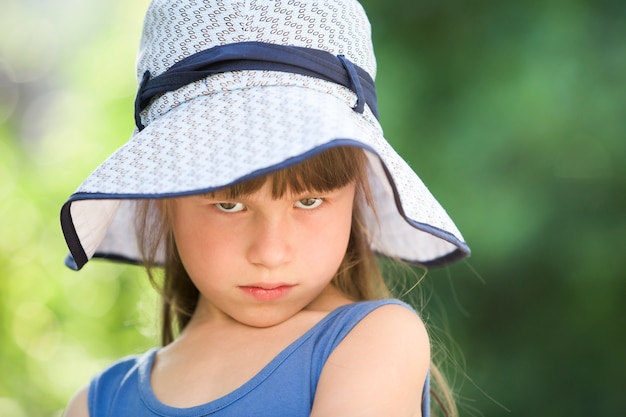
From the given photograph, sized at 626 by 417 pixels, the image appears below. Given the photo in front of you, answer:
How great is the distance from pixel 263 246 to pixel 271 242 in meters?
0.01

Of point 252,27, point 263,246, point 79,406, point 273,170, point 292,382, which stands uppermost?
point 252,27

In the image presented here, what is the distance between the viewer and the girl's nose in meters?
1.19

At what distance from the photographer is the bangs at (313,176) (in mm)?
1188

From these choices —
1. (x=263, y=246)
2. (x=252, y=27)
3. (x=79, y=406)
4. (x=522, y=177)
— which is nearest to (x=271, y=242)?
(x=263, y=246)

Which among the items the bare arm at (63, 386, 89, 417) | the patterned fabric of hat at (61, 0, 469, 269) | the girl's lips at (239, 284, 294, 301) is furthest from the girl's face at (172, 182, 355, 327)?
the bare arm at (63, 386, 89, 417)

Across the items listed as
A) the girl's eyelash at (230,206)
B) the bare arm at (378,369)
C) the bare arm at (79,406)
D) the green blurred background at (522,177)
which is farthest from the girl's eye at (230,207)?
the green blurred background at (522,177)

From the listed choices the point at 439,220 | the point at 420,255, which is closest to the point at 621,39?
the point at 420,255

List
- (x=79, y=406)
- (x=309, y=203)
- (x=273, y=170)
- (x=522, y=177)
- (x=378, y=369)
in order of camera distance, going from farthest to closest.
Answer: (x=522, y=177)
(x=79, y=406)
(x=309, y=203)
(x=378, y=369)
(x=273, y=170)

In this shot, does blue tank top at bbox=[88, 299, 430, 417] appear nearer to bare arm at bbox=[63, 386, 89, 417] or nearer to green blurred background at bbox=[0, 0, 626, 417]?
bare arm at bbox=[63, 386, 89, 417]

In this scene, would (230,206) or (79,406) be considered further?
A: (79,406)

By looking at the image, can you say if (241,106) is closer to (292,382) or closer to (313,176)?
(313,176)

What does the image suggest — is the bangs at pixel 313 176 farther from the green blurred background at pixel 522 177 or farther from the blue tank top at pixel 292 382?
the green blurred background at pixel 522 177

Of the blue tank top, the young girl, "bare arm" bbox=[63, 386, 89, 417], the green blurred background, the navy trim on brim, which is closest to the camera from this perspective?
the navy trim on brim

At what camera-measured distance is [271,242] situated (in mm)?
1194
